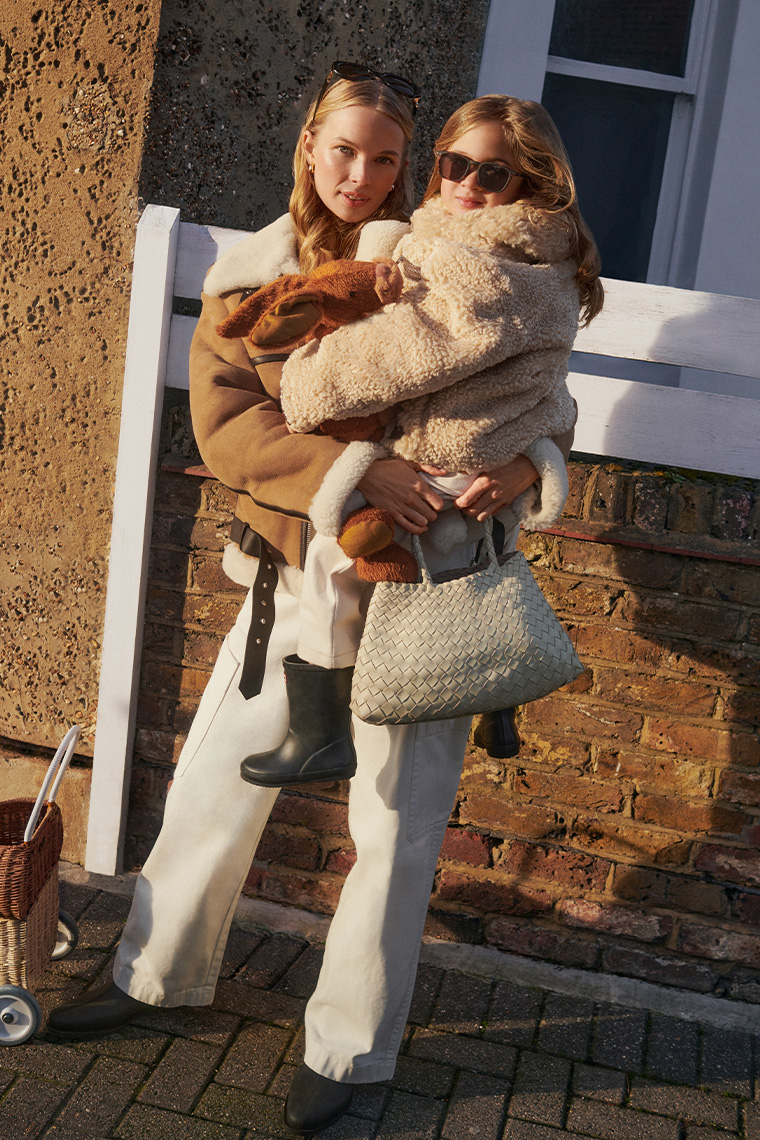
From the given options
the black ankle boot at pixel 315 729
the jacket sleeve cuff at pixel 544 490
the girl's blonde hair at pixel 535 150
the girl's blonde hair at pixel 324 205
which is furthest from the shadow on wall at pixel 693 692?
the black ankle boot at pixel 315 729

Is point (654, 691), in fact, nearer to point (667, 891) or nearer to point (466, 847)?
point (667, 891)

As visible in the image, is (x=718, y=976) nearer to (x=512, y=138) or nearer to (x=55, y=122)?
(x=512, y=138)

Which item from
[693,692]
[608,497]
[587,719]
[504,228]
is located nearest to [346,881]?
[587,719]

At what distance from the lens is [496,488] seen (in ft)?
6.68

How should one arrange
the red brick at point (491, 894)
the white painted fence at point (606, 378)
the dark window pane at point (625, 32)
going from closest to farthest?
1. the white painted fence at point (606, 378)
2. the red brick at point (491, 894)
3. the dark window pane at point (625, 32)

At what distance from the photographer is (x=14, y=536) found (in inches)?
123

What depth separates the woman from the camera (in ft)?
6.74

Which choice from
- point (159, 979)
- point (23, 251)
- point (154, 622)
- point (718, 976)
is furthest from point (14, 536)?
point (718, 976)

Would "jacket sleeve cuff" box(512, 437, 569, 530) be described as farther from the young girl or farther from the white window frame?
the white window frame

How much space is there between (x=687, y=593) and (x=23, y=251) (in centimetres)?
218

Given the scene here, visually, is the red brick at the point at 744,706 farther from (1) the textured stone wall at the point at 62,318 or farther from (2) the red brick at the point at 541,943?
(1) the textured stone wall at the point at 62,318

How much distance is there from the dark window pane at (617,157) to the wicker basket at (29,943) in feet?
9.02

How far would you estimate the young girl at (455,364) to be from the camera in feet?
6.04

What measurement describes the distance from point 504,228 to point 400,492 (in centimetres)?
54
